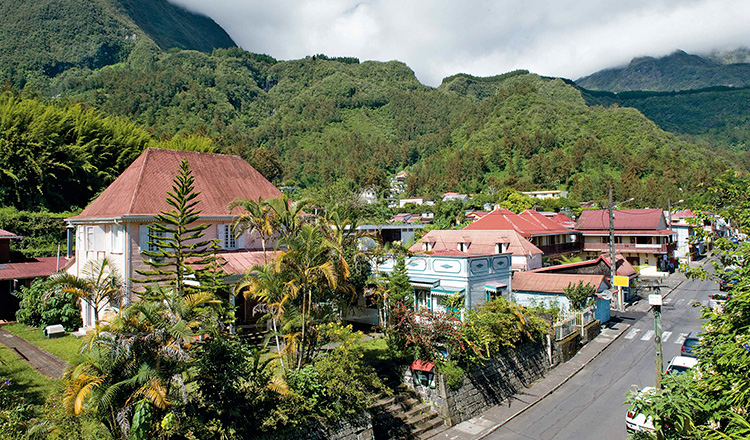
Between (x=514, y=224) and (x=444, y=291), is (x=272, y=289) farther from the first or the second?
(x=514, y=224)

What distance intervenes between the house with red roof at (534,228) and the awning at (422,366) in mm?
17620

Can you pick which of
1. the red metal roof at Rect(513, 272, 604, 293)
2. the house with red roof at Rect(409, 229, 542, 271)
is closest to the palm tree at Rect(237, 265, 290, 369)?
the red metal roof at Rect(513, 272, 604, 293)

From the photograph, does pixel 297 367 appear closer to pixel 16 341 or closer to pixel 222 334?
pixel 222 334

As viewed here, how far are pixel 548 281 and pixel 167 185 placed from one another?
60.6 feet

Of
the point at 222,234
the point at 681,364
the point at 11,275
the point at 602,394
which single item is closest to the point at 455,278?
the point at 602,394

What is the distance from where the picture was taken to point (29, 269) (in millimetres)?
21391

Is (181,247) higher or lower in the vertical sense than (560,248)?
higher

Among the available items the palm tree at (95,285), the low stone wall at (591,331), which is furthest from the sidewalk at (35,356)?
the low stone wall at (591,331)

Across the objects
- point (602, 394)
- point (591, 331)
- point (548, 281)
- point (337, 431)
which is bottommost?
point (602, 394)

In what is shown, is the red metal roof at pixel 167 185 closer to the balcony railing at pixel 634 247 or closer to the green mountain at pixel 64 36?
the balcony railing at pixel 634 247

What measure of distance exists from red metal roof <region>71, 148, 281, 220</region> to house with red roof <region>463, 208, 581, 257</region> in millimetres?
15996

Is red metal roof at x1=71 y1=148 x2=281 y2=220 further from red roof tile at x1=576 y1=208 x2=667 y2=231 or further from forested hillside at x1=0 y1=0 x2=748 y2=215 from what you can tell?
red roof tile at x1=576 y1=208 x2=667 y2=231

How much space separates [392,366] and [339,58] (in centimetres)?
19940

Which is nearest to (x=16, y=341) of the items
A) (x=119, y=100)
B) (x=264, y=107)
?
(x=119, y=100)
